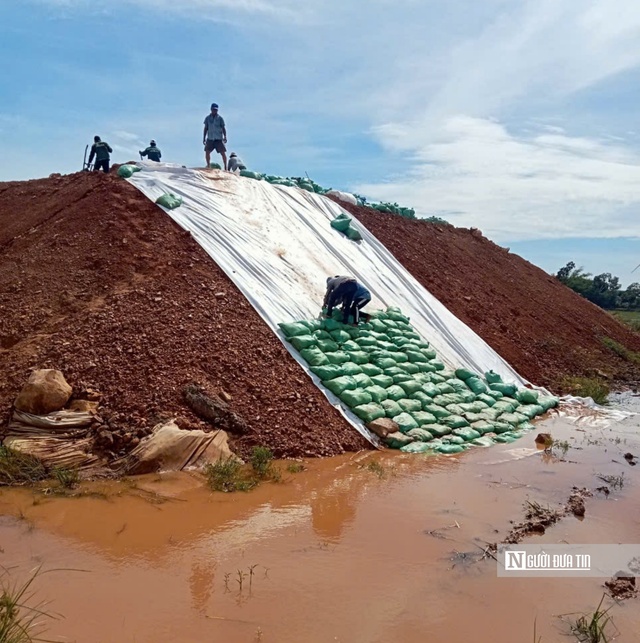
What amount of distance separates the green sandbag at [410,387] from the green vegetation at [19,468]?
3.68 metres

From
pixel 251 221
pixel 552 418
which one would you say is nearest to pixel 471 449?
pixel 552 418

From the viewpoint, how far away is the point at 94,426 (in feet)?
→ 15.0

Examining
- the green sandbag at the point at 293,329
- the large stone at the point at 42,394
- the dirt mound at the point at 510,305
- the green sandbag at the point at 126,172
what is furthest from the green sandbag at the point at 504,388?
the green sandbag at the point at 126,172

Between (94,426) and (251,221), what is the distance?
4.55 meters

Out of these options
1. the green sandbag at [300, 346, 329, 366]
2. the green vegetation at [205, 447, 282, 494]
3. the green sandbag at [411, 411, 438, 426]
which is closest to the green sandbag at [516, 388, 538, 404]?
the green sandbag at [411, 411, 438, 426]

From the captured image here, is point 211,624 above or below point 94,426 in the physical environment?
below

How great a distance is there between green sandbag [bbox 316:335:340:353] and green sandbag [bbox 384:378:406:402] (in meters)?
0.78

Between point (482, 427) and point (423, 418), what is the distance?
0.73 metres

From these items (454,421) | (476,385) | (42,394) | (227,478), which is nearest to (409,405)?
(454,421)

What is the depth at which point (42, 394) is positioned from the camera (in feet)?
15.0

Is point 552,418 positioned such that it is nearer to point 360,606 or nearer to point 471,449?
point 471,449

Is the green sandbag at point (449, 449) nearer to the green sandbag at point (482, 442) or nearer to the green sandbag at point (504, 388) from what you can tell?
the green sandbag at point (482, 442)

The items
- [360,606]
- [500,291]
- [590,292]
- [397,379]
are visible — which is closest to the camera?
[360,606]

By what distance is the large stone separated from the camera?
4539 mm
